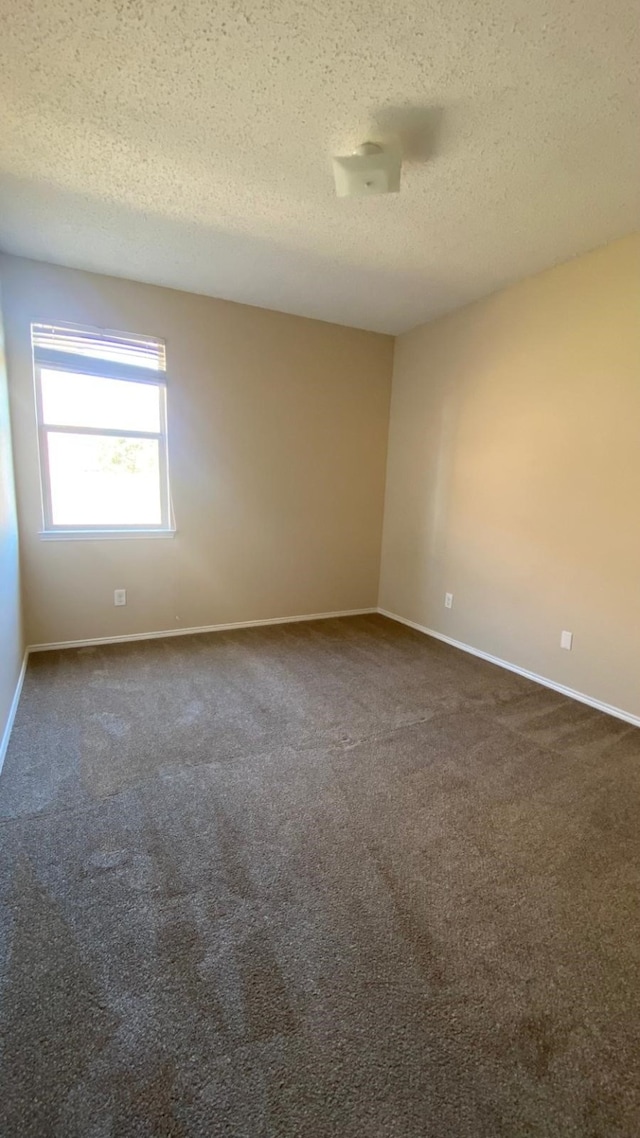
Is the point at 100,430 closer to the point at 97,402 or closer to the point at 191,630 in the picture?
the point at 97,402

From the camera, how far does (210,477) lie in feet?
12.6

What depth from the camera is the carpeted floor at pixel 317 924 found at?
1008 mm

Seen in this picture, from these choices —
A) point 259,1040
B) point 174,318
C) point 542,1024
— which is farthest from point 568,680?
point 174,318

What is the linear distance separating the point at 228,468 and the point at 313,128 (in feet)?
7.77

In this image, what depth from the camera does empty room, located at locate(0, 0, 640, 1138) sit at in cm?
114

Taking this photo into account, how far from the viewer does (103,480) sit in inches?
138

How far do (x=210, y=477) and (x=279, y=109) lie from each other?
7.95ft

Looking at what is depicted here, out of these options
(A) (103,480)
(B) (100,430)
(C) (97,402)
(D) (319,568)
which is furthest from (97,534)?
(D) (319,568)

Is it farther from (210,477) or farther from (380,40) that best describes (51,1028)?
(210,477)

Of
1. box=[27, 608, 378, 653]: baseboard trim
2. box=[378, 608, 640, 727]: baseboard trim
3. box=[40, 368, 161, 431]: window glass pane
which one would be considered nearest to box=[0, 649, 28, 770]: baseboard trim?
box=[27, 608, 378, 653]: baseboard trim

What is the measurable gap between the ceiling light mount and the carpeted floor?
2.51 m

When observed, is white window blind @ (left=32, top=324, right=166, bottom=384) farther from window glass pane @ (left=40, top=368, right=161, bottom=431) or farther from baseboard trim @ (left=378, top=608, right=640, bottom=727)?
baseboard trim @ (left=378, top=608, right=640, bottom=727)

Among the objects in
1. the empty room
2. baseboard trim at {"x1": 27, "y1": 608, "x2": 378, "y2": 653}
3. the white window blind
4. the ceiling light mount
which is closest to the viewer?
the empty room

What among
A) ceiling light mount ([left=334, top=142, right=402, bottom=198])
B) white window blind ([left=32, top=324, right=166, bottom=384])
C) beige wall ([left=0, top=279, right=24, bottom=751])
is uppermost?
ceiling light mount ([left=334, top=142, right=402, bottom=198])
